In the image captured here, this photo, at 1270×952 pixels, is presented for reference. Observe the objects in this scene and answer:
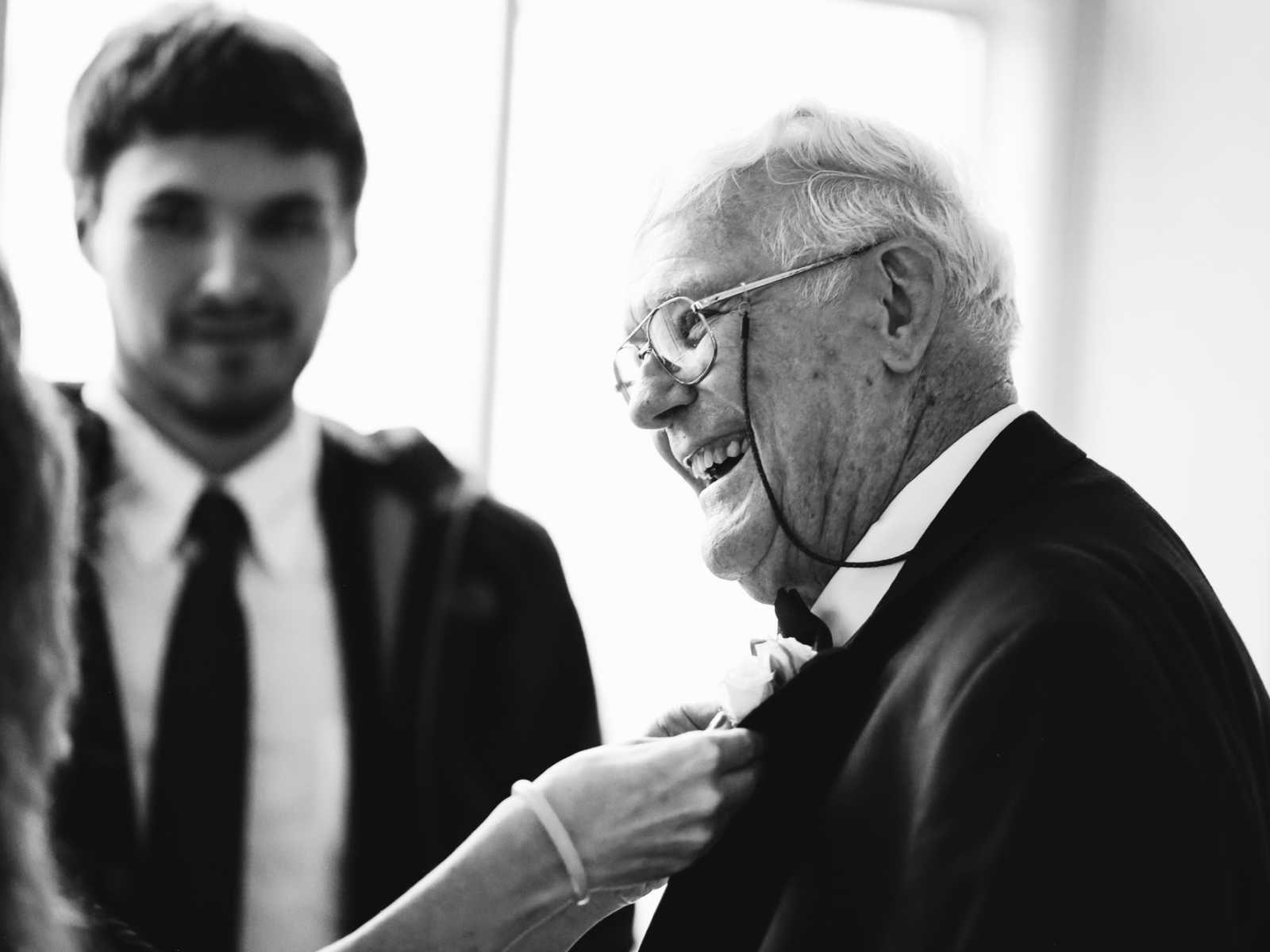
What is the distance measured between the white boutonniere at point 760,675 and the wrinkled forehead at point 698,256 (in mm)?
359

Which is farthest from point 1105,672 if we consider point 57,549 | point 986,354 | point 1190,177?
point 1190,177

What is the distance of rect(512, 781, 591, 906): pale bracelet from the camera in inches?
50.5

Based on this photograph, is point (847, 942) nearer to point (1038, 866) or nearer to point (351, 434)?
point (1038, 866)

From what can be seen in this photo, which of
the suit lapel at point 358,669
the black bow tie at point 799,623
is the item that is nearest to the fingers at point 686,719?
the black bow tie at point 799,623

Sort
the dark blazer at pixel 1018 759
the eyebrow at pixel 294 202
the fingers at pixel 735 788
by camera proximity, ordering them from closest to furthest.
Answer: the dark blazer at pixel 1018 759, the fingers at pixel 735 788, the eyebrow at pixel 294 202

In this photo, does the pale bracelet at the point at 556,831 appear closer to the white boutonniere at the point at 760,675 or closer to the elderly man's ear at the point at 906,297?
the white boutonniere at the point at 760,675

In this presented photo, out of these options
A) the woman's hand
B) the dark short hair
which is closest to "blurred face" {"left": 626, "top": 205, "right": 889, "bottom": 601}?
the woman's hand

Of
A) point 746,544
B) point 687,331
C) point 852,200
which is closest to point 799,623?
point 746,544

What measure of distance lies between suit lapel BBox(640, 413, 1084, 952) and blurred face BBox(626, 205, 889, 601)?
14cm

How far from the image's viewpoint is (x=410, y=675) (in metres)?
1.73

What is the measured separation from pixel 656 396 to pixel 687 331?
74 mm

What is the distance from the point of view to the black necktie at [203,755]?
159 centimetres

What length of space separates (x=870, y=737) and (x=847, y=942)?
16 cm

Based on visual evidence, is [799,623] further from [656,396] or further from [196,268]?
[196,268]
